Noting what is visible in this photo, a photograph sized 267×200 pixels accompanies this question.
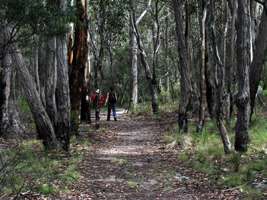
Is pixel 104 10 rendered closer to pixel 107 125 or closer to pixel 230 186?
pixel 107 125

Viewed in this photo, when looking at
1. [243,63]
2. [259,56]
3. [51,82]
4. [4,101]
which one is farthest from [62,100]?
[259,56]

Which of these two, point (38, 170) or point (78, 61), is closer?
point (38, 170)

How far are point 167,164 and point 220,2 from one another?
14.8 m

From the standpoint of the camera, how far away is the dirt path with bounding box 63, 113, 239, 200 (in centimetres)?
1100

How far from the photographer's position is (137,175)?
43.1ft

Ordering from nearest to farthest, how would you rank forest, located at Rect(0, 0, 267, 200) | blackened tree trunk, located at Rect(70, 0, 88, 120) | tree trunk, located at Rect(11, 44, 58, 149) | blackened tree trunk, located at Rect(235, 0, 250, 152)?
forest, located at Rect(0, 0, 267, 200) < blackened tree trunk, located at Rect(235, 0, 250, 152) < tree trunk, located at Rect(11, 44, 58, 149) < blackened tree trunk, located at Rect(70, 0, 88, 120)

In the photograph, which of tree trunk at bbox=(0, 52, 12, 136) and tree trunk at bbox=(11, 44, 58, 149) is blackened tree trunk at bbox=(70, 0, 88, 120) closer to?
tree trunk at bbox=(0, 52, 12, 136)

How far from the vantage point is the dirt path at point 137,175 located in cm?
1100

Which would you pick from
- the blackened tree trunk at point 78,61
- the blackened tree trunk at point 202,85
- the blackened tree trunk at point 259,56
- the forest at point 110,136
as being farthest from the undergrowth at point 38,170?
the blackened tree trunk at point 259,56

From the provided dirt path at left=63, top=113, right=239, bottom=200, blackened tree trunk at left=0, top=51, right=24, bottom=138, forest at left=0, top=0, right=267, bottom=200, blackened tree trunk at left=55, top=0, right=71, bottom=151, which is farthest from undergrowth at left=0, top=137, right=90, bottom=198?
blackened tree trunk at left=0, top=51, right=24, bottom=138

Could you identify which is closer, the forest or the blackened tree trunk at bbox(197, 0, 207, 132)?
the forest

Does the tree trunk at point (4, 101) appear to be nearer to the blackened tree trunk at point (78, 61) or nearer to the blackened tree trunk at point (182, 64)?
the blackened tree trunk at point (78, 61)

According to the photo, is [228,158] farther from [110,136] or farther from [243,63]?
[110,136]

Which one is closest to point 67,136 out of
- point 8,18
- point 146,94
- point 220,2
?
point 8,18
